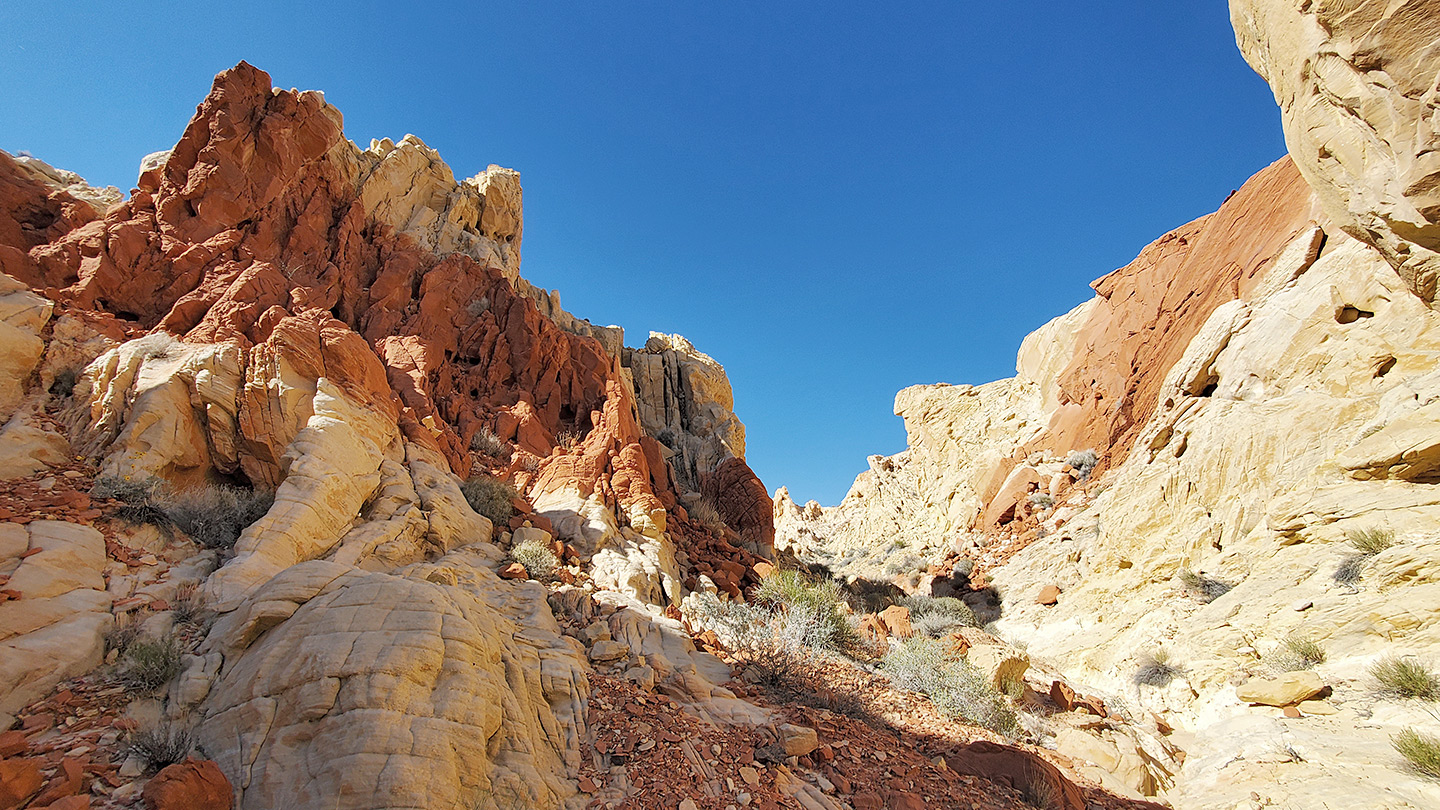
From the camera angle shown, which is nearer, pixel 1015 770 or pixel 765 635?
pixel 1015 770

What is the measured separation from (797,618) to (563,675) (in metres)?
4.82

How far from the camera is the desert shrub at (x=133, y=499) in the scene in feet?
21.3

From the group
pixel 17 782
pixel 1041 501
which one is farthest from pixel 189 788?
pixel 1041 501

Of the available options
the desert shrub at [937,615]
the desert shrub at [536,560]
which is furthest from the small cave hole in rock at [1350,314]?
the desert shrub at [536,560]

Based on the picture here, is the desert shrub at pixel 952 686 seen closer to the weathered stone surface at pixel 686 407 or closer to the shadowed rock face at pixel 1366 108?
the shadowed rock face at pixel 1366 108

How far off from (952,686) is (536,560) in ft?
23.1

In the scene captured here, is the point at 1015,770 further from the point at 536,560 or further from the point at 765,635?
the point at 536,560

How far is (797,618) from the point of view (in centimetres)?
948

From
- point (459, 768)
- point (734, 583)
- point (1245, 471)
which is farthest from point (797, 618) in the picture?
A: point (1245, 471)

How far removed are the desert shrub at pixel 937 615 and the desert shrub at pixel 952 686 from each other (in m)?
3.70

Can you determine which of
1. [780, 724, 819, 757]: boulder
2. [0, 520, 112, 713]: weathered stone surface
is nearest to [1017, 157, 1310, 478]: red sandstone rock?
[780, 724, 819, 757]: boulder

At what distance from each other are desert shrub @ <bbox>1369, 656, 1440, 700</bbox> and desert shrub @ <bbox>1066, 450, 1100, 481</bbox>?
1254cm

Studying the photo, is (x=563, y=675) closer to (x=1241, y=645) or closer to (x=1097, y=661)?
(x=1241, y=645)

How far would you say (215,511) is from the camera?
7277 millimetres
